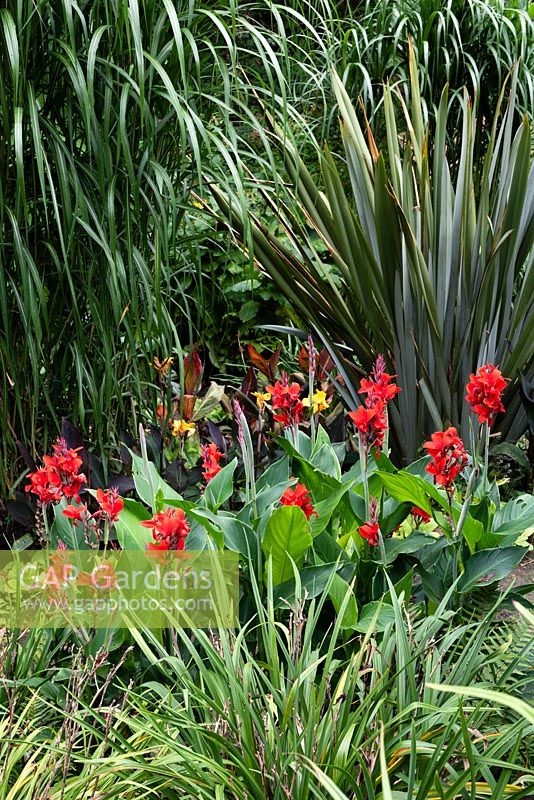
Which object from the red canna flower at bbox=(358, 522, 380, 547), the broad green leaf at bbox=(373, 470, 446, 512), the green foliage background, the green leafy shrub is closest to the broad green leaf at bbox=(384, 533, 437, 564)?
the broad green leaf at bbox=(373, 470, 446, 512)

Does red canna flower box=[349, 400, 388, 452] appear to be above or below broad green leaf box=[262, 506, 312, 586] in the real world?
above

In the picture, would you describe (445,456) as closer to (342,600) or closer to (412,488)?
(412,488)

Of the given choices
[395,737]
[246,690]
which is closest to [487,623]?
[395,737]

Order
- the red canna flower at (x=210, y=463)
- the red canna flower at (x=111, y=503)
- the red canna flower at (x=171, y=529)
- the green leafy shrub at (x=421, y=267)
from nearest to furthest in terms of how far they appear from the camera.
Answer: the red canna flower at (x=171, y=529)
the red canna flower at (x=111, y=503)
the red canna flower at (x=210, y=463)
the green leafy shrub at (x=421, y=267)

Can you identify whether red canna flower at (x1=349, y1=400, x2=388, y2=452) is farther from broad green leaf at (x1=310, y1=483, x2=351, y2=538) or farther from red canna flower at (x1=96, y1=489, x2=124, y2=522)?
red canna flower at (x1=96, y1=489, x2=124, y2=522)

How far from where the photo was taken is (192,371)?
119 inches

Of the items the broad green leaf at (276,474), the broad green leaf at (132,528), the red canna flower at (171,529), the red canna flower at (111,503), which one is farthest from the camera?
the broad green leaf at (276,474)

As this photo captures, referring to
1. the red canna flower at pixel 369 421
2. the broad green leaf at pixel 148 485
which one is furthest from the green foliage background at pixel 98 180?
the red canna flower at pixel 369 421

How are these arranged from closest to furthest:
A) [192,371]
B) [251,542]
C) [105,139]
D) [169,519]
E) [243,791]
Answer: [243,791], [169,519], [251,542], [105,139], [192,371]

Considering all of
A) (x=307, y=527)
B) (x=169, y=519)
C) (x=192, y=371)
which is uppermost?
(x=169, y=519)

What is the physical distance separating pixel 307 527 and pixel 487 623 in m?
0.37

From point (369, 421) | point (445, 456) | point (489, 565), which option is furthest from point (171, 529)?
point (489, 565)

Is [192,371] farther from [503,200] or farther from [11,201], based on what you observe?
[503,200]

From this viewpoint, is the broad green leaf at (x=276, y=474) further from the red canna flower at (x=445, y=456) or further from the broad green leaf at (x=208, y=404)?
the broad green leaf at (x=208, y=404)
